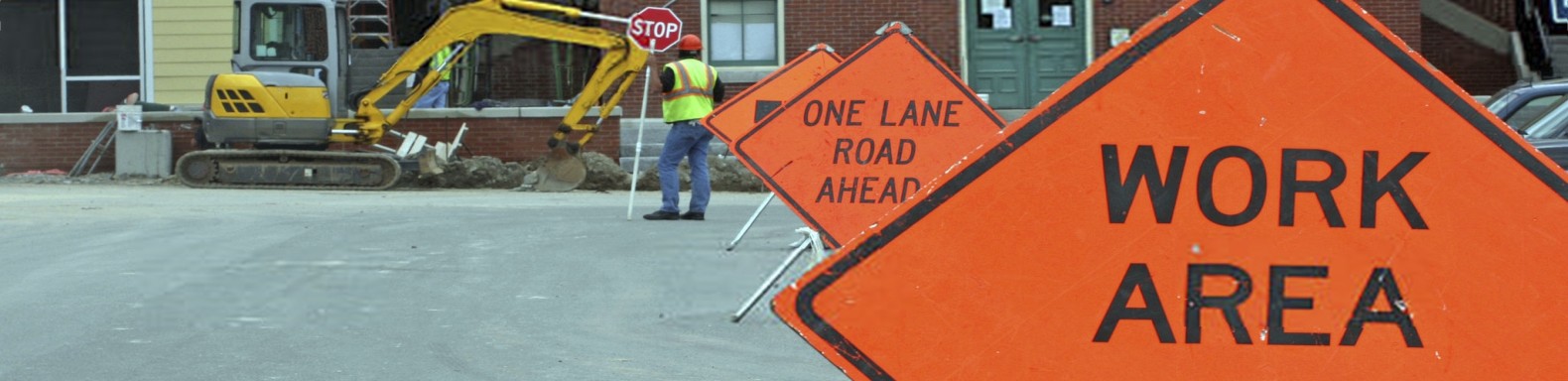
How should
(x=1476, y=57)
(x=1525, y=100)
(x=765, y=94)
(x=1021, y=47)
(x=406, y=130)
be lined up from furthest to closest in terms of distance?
(x=1476, y=57) < (x=1021, y=47) < (x=406, y=130) < (x=1525, y=100) < (x=765, y=94)

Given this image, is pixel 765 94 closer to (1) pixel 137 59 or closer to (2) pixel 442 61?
(2) pixel 442 61

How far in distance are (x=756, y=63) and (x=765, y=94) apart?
1271 cm

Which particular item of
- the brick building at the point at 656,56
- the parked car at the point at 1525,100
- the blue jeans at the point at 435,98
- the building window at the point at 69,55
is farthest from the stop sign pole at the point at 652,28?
the parked car at the point at 1525,100

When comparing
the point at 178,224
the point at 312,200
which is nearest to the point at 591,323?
the point at 178,224

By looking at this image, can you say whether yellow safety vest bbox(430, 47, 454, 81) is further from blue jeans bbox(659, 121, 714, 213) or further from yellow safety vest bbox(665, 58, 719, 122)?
blue jeans bbox(659, 121, 714, 213)

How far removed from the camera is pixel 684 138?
16.6 meters

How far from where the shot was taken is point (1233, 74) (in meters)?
4.10

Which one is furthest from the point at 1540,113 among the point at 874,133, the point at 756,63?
the point at 756,63

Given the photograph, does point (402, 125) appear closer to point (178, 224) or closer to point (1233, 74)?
point (178, 224)

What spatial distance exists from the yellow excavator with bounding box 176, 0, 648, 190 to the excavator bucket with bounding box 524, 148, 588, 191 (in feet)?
0.03

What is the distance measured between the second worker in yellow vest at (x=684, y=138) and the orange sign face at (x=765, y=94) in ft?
10.3

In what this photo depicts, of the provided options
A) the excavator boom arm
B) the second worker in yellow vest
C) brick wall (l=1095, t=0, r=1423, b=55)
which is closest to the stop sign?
the excavator boom arm

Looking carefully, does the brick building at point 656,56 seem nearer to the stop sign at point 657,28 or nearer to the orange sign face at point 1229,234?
the stop sign at point 657,28

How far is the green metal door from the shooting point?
26.7 metres
